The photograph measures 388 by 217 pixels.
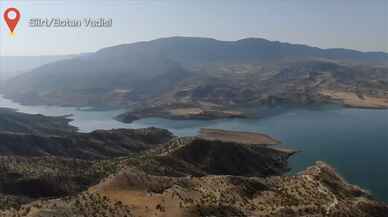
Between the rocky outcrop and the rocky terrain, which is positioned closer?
the rocky terrain

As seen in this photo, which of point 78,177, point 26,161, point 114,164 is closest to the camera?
point 78,177

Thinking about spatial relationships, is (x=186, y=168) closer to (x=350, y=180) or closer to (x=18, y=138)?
(x=350, y=180)

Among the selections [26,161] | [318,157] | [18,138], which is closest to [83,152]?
[18,138]

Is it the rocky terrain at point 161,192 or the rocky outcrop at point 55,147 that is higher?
the rocky terrain at point 161,192

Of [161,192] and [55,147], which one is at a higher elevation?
[161,192]

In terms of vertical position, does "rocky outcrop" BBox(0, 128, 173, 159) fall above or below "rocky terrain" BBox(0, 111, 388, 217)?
below

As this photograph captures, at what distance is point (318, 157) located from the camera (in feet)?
620

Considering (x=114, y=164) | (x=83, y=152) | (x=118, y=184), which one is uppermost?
(x=118, y=184)

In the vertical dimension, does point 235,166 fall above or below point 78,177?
below

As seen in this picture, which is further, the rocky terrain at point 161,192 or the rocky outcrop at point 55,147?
the rocky outcrop at point 55,147

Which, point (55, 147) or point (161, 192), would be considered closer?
point (161, 192)

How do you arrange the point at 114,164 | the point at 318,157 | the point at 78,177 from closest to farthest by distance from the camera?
the point at 78,177 → the point at 114,164 → the point at 318,157

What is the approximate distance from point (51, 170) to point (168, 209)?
4921 centimetres

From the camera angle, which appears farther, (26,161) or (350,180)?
(350,180)
